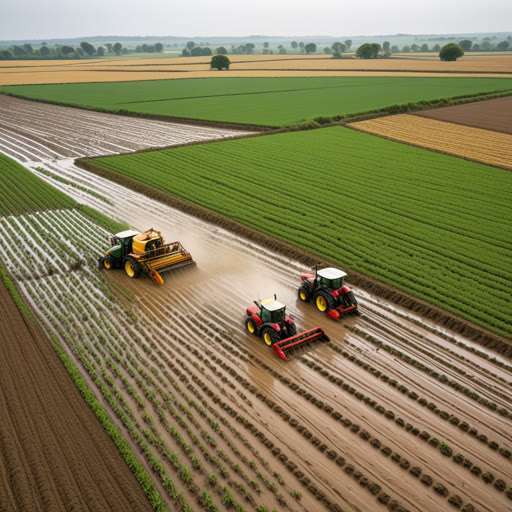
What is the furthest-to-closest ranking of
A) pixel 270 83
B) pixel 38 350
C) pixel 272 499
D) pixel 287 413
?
pixel 270 83 → pixel 38 350 → pixel 287 413 → pixel 272 499

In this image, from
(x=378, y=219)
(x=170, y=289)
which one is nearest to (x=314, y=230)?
(x=378, y=219)

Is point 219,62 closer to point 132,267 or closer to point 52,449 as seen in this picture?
point 132,267

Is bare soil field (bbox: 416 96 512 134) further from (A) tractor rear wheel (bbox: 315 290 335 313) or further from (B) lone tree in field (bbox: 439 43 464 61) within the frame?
(B) lone tree in field (bbox: 439 43 464 61)

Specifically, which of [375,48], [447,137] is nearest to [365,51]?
[375,48]

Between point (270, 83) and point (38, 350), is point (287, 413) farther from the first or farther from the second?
point (270, 83)

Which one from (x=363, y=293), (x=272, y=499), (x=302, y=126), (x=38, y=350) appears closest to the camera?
(x=272, y=499)

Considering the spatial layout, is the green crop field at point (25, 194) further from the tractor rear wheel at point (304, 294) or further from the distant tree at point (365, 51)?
the distant tree at point (365, 51)
